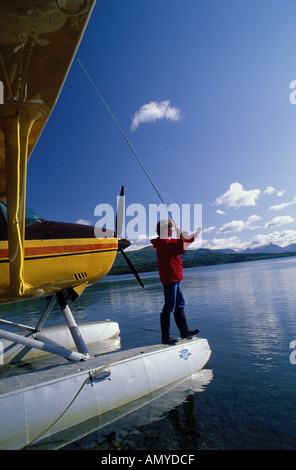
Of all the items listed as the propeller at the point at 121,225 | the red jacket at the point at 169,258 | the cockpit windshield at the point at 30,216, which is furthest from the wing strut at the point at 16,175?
the red jacket at the point at 169,258

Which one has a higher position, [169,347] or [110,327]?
[169,347]

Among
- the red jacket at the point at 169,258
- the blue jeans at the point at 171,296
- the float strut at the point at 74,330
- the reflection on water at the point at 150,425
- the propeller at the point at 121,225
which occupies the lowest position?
the reflection on water at the point at 150,425

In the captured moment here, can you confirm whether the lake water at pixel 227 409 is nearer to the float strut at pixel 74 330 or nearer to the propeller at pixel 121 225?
the float strut at pixel 74 330

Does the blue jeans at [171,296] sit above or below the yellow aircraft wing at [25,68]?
below

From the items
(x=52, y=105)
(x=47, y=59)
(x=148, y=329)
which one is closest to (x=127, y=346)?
(x=148, y=329)

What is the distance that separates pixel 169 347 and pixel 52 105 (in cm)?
424

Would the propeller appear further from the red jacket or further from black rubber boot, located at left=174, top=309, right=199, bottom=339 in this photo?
black rubber boot, located at left=174, top=309, right=199, bottom=339

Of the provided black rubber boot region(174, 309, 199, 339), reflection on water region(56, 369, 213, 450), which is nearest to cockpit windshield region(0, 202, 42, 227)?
reflection on water region(56, 369, 213, 450)

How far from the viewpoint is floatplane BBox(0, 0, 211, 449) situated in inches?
95.2

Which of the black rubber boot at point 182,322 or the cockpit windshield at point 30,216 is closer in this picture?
the cockpit windshield at point 30,216

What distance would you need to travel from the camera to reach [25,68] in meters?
2.67

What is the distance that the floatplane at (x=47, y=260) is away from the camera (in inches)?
95.2
